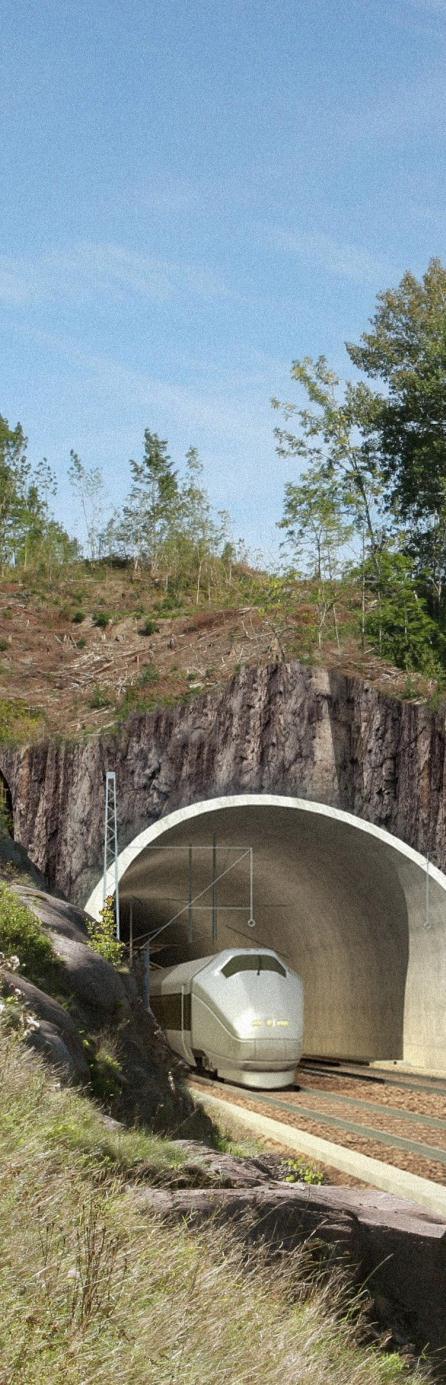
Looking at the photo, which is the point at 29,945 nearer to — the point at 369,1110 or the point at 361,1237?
the point at 361,1237

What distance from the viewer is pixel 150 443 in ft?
199

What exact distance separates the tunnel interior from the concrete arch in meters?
0.04

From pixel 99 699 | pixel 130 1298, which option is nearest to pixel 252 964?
pixel 99 699

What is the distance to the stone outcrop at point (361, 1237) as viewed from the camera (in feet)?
21.7

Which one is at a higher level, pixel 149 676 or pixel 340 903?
pixel 149 676

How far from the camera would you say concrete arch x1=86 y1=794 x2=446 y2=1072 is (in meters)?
26.9

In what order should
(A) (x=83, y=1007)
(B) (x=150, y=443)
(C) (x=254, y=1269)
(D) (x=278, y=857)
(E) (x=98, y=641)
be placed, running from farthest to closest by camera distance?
(B) (x=150, y=443) → (E) (x=98, y=641) → (D) (x=278, y=857) → (A) (x=83, y=1007) → (C) (x=254, y=1269)

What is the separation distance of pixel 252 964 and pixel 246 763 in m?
6.94

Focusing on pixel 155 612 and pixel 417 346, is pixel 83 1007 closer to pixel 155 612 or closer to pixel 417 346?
pixel 155 612

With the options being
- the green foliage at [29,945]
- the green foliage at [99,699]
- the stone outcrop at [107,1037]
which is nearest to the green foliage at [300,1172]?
the stone outcrop at [107,1037]

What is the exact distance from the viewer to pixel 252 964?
24344 mm

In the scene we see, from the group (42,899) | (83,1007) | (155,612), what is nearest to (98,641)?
(155,612)

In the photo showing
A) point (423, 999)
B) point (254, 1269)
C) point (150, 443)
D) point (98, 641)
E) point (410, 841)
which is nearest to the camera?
point (254, 1269)

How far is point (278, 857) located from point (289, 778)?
9.43 feet
